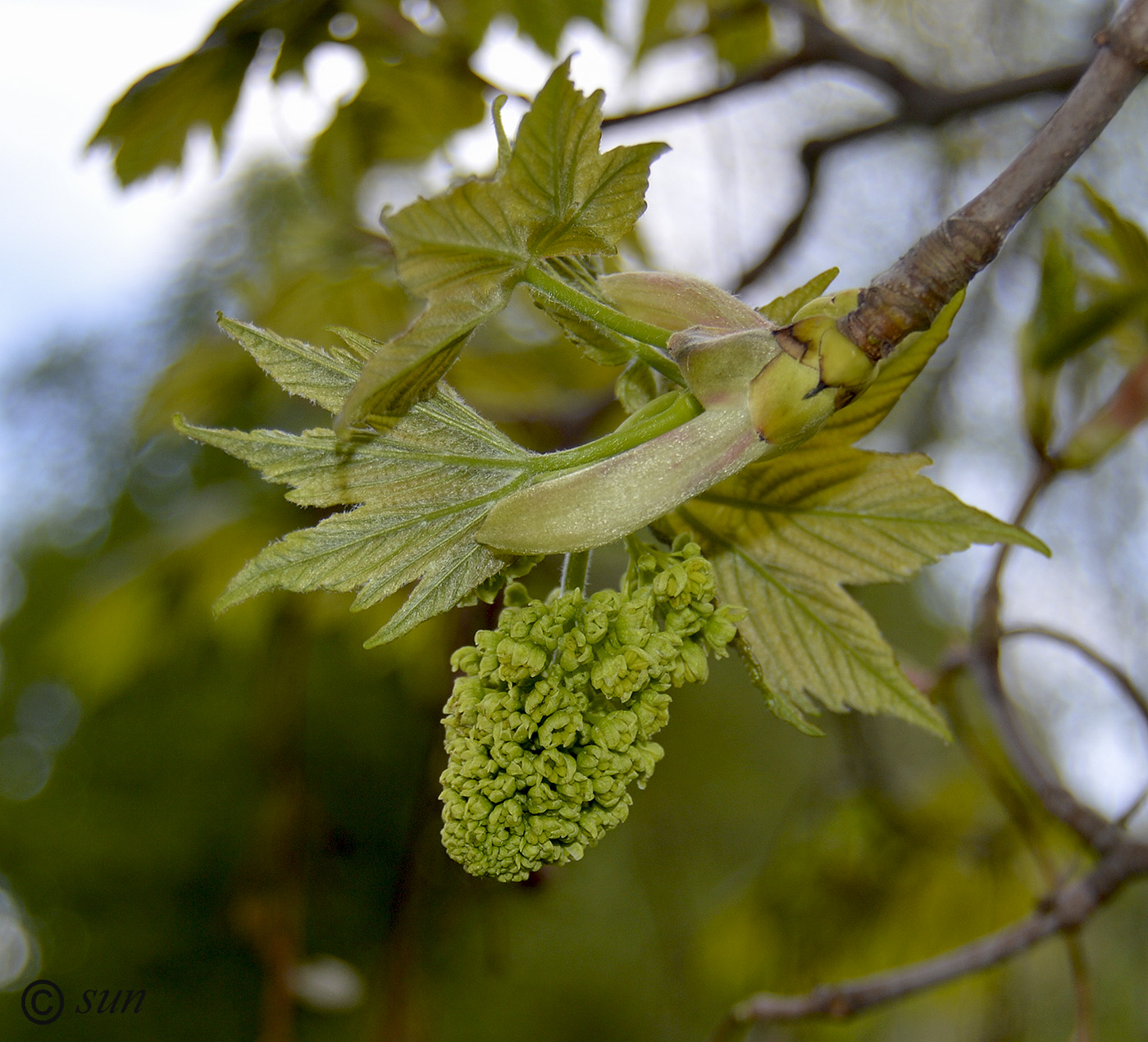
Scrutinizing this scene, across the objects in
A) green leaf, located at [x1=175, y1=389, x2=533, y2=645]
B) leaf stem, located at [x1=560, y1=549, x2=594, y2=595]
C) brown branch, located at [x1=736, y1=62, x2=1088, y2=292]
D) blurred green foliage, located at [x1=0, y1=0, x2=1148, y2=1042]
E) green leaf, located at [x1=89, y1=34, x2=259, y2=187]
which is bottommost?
blurred green foliage, located at [x1=0, y1=0, x2=1148, y2=1042]

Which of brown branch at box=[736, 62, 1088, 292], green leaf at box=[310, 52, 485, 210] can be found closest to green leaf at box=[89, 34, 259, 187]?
green leaf at box=[310, 52, 485, 210]

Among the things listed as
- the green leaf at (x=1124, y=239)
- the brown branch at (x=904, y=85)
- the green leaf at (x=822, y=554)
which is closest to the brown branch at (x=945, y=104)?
the brown branch at (x=904, y=85)

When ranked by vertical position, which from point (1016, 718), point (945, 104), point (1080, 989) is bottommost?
point (1080, 989)

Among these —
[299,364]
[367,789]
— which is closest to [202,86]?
[299,364]

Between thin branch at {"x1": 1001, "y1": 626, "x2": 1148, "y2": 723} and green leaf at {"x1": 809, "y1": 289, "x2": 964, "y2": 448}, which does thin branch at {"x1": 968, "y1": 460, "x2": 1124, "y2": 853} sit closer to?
thin branch at {"x1": 1001, "y1": 626, "x2": 1148, "y2": 723}

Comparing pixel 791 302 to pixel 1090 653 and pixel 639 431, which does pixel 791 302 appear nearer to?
pixel 639 431
